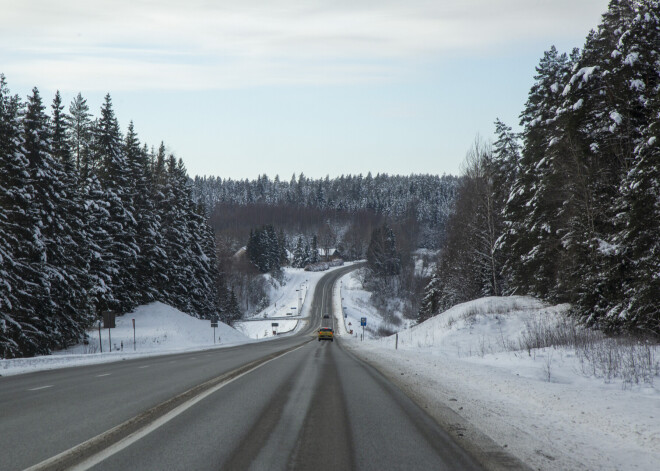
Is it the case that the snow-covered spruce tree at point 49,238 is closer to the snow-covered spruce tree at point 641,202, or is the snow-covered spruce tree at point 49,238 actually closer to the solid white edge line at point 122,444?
the solid white edge line at point 122,444

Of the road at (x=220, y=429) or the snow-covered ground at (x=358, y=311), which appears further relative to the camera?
the snow-covered ground at (x=358, y=311)

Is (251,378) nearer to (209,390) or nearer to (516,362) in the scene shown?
(209,390)

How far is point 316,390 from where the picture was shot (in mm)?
10312

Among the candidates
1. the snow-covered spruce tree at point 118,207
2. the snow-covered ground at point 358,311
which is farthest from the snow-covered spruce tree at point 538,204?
the snow-covered ground at point 358,311

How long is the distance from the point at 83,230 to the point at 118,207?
23.8 feet

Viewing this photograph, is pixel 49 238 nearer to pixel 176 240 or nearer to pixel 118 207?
pixel 118 207

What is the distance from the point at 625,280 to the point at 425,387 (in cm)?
1314

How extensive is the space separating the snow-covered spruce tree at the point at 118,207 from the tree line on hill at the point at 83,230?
10cm

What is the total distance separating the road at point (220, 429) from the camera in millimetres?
4957

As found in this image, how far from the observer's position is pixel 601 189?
23719 millimetres

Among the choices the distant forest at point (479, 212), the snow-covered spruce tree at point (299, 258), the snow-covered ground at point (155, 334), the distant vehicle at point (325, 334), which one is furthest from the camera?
the snow-covered spruce tree at point (299, 258)

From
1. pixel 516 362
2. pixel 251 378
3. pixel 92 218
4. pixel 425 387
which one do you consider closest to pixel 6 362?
pixel 251 378

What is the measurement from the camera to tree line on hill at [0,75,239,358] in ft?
94.3

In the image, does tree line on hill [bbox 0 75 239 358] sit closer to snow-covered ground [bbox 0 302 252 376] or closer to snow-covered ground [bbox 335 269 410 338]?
snow-covered ground [bbox 0 302 252 376]
